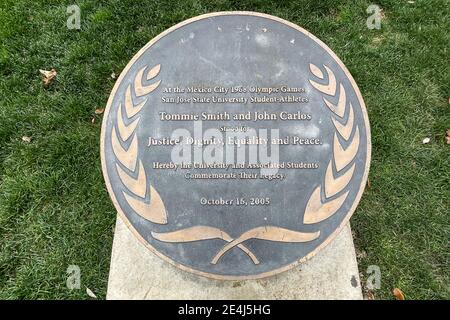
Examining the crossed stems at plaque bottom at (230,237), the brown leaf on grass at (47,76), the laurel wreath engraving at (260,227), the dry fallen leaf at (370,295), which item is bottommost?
the dry fallen leaf at (370,295)

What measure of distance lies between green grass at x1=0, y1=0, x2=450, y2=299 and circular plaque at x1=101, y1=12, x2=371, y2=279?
0.88 metres

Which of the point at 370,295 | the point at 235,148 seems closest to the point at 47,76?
the point at 235,148

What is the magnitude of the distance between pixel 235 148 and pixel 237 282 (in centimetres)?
89

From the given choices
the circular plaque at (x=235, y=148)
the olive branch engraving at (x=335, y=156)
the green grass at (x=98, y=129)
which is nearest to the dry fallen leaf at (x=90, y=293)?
the green grass at (x=98, y=129)

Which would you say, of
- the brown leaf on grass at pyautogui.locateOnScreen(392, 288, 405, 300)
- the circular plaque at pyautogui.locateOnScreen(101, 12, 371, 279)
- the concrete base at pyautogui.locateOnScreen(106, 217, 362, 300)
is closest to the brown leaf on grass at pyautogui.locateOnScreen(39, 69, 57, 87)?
the circular plaque at pyautogui.locateOnScreen(101, 12, 371, 279)

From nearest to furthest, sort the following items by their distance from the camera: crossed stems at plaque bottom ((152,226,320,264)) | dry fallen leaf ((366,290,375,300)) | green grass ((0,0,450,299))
Result: crossed stems at plaque bottom ((152,226,320,264)) < dry fallen leaf ((366,290,375,300)) < green grass ((0,0,450,299))

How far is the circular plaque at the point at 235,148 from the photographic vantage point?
251 centimetres

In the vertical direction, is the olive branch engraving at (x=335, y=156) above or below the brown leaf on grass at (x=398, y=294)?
above

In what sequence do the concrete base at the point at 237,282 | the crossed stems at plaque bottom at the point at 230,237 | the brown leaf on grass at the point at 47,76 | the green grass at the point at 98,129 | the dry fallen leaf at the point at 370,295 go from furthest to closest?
the brown leaf on grass at the point at 47,76 → the green grass at the point at 98,129 → the dry fallen leaf at the point at 370,295 → the concrete base at the point at 237,282 → the crossed stems at plaque bottom at the point at 230,237

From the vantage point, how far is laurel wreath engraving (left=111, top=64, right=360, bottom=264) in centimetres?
250

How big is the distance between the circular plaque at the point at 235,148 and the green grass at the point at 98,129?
0.88m

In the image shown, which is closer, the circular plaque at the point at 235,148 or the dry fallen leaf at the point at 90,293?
the circular plaque at the point at 235,148

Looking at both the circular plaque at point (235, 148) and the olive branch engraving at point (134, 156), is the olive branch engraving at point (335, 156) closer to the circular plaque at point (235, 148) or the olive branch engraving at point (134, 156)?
the circular plaque at point (235, 148)

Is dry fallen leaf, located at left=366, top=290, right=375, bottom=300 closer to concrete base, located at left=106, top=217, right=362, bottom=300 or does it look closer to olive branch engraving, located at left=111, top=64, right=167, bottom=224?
concrete base, located at left=106, top=217, right=362, bottom=300
